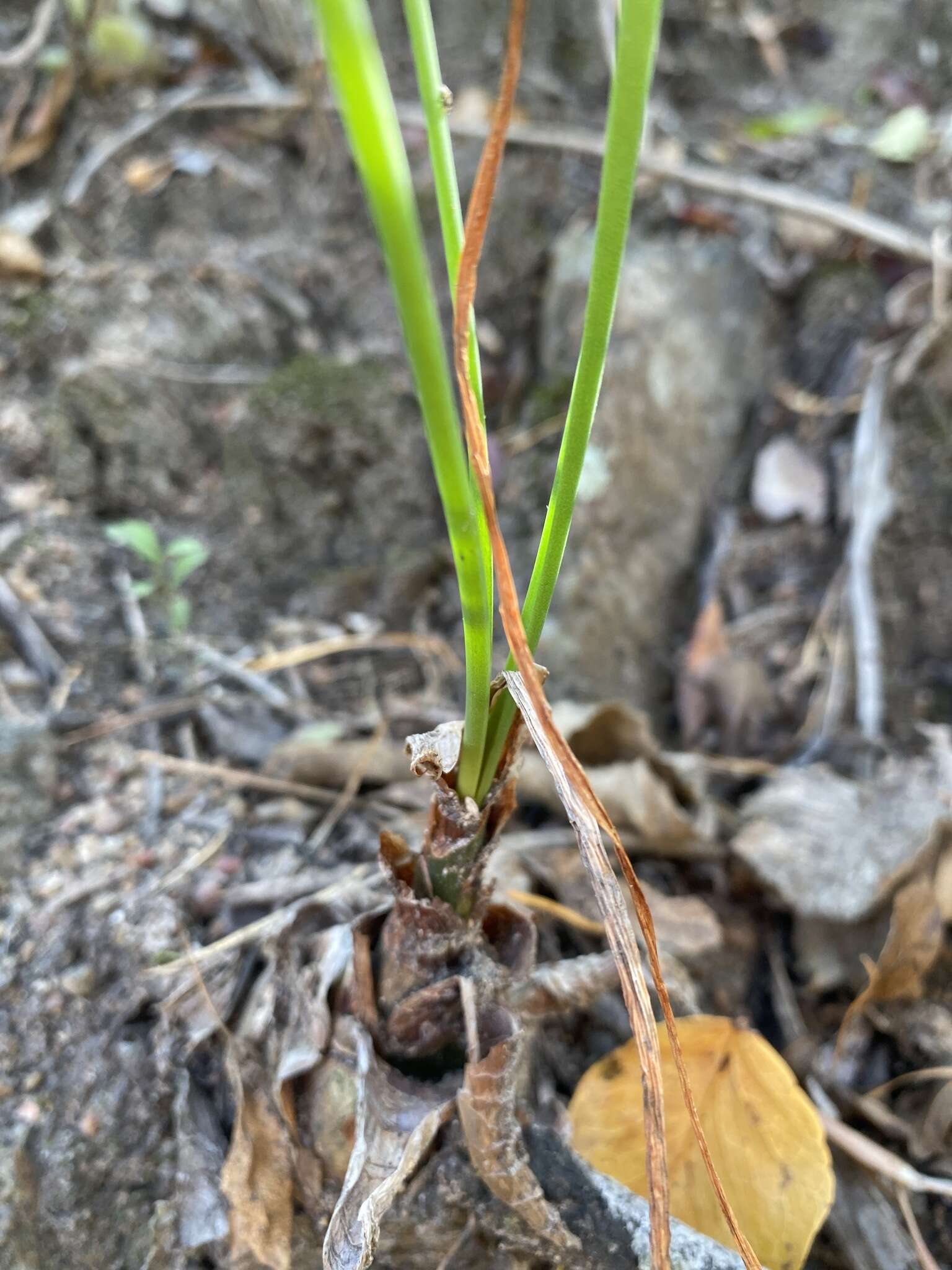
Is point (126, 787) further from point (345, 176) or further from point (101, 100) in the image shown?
point (101, 100)

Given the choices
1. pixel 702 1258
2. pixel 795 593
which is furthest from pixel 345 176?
pixel 702 1258

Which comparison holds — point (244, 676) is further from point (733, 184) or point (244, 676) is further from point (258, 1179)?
point (733, 184)

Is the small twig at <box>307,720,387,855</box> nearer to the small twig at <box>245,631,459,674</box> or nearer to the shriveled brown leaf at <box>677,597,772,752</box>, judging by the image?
the small twig at <box>245,631,459,674</box>

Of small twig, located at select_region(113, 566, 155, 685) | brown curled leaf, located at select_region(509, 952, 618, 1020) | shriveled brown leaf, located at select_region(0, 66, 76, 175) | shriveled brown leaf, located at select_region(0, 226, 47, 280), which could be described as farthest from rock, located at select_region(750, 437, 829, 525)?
shriveled brown leaf, located at select_region(0, 66, 76, 175)

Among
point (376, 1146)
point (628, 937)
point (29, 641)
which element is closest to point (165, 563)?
point (29, 641)

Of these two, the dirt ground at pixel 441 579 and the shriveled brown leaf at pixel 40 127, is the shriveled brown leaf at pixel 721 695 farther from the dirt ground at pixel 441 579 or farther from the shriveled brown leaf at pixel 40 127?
the shriveled brown leaf at pixel 40 127

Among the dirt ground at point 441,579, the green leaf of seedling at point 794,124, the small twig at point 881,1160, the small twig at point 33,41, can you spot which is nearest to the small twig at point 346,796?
the dirt ground at point 441,579

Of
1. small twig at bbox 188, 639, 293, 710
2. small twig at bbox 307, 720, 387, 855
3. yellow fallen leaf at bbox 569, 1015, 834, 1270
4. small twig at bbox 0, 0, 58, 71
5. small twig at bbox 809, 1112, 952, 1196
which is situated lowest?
small twig at bbox 809, 1112, 952, 1196
